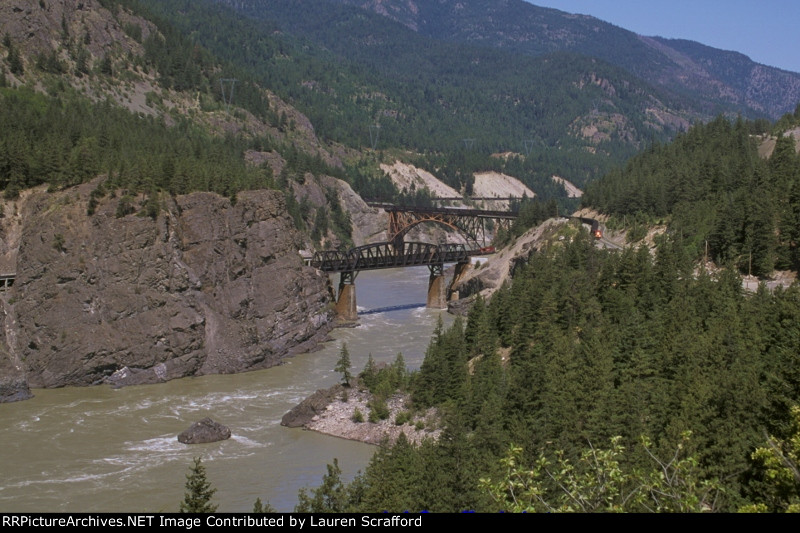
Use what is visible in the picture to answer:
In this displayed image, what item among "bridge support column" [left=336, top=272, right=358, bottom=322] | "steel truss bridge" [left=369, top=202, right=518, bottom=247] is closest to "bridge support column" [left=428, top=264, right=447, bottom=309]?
"bridge support column" [left=336, top=272, right=358, bottom=322]

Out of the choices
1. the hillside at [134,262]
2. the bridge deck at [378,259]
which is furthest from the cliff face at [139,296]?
the bridge deck at [378,259]

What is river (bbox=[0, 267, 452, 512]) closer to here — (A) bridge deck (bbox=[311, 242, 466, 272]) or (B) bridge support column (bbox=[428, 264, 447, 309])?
(A) bridge deck (bbox=[311, 242, 466, 272])

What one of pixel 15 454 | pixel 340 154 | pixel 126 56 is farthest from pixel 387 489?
pixel 340 154

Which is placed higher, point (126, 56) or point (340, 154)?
point (126, 56)

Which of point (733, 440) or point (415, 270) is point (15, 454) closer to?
point (733, 440)

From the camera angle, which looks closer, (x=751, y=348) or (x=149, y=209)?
(x=751, y=348)

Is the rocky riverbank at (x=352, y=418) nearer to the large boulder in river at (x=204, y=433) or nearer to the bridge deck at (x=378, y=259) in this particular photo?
the large boulder in river at (x=204, y=433)

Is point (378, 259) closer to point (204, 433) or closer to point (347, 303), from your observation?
point (347, 303)

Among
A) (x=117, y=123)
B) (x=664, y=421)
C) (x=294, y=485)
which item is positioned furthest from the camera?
(x=117, y=123)

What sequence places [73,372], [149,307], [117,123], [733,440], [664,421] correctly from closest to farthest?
[733,440], [664,421], [73,372], [149,307], [117,123]
